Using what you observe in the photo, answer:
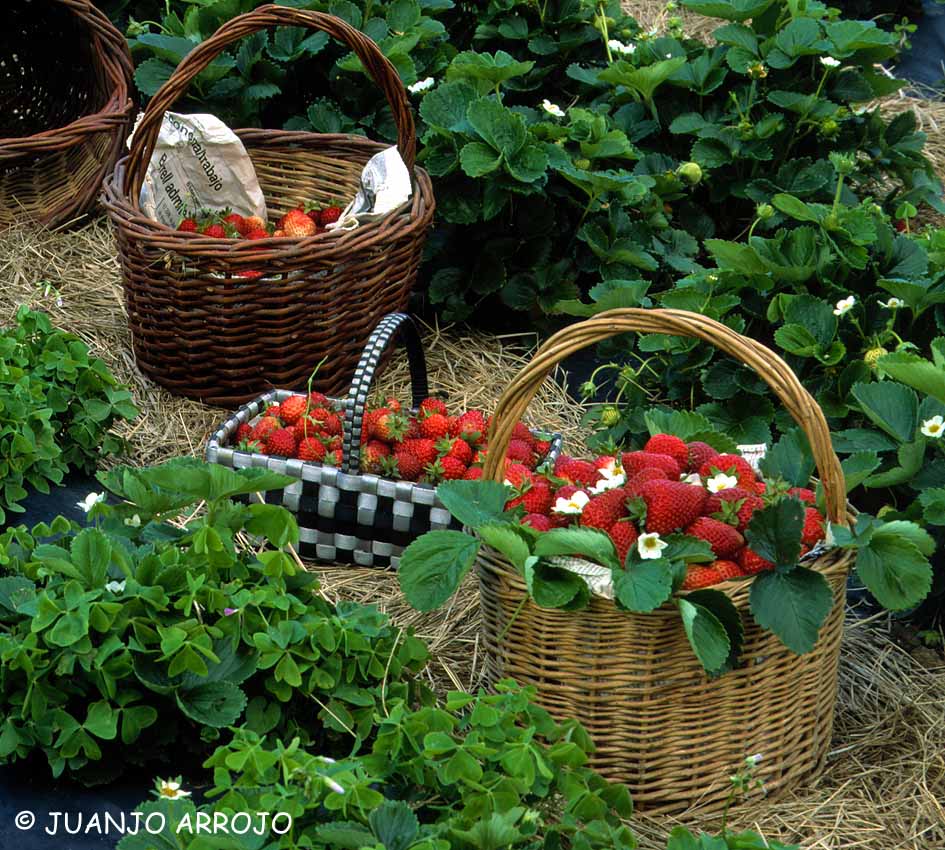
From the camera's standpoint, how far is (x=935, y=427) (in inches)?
85.3

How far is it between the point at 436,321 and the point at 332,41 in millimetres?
878

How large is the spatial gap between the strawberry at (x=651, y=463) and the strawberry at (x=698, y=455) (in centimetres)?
4

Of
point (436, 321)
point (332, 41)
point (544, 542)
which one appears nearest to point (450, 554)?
point (544, 542)

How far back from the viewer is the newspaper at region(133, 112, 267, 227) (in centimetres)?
313

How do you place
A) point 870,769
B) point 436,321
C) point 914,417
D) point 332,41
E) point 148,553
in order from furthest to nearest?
point 332,41 → point 436,321 → point 914,417 → point 870,769 → point 148,553

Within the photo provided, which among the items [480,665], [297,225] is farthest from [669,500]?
[297,225]

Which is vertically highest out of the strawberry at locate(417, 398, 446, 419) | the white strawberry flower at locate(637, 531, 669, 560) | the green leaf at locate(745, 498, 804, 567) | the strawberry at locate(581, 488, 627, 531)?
the green leaf at locate(745, 498, 804, 567)

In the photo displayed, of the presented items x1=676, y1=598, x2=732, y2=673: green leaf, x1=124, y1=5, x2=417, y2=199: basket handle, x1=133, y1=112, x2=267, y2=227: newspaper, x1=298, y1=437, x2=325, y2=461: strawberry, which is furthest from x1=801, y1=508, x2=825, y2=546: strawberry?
x1=133, y1=112, x2=267, y2=227: newspaper

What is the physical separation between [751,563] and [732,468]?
0.58 ft

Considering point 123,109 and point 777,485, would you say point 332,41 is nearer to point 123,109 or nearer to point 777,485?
point 123,109

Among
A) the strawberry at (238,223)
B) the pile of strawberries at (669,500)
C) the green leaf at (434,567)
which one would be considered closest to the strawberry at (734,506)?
the pile of strawberries at (669,500)

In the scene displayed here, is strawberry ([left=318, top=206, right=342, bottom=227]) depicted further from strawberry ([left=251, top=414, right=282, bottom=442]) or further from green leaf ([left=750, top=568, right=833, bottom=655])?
green leaf ([left=750, top=568, right=833, bottom=655])

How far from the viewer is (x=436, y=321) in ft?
10.9

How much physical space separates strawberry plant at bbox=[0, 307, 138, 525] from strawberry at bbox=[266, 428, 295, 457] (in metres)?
0.38
